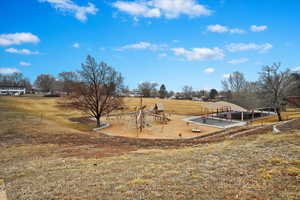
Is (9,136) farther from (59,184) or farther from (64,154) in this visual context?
(59,184)

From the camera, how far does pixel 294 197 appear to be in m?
3.98

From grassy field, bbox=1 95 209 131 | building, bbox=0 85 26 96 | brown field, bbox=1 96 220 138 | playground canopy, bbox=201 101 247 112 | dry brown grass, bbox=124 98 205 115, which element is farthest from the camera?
building, bbox=0 85 26 96

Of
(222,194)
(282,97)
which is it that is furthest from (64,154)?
(282,97)

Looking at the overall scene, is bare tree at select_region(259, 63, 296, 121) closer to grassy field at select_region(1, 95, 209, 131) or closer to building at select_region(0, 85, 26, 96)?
grassy field at select_region(1, 95, 209, 131)

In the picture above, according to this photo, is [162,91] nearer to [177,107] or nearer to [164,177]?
[177,107]

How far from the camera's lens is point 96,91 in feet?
87.2

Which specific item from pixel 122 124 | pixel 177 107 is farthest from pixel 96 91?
pixel 177 107

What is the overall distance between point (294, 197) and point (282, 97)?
3004cm

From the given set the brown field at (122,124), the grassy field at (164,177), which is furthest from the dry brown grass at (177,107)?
the grassy field at (164,177)

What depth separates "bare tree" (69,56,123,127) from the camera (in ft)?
86.7

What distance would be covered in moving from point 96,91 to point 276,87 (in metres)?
27.5

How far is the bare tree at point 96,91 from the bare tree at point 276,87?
23454 mm

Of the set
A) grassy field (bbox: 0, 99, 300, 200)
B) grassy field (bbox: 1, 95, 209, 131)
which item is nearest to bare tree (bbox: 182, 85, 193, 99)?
grassy field (bbox: 1, 95, 209, 131)

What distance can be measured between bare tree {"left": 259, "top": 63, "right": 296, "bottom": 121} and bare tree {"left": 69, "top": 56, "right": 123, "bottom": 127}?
23454mm
